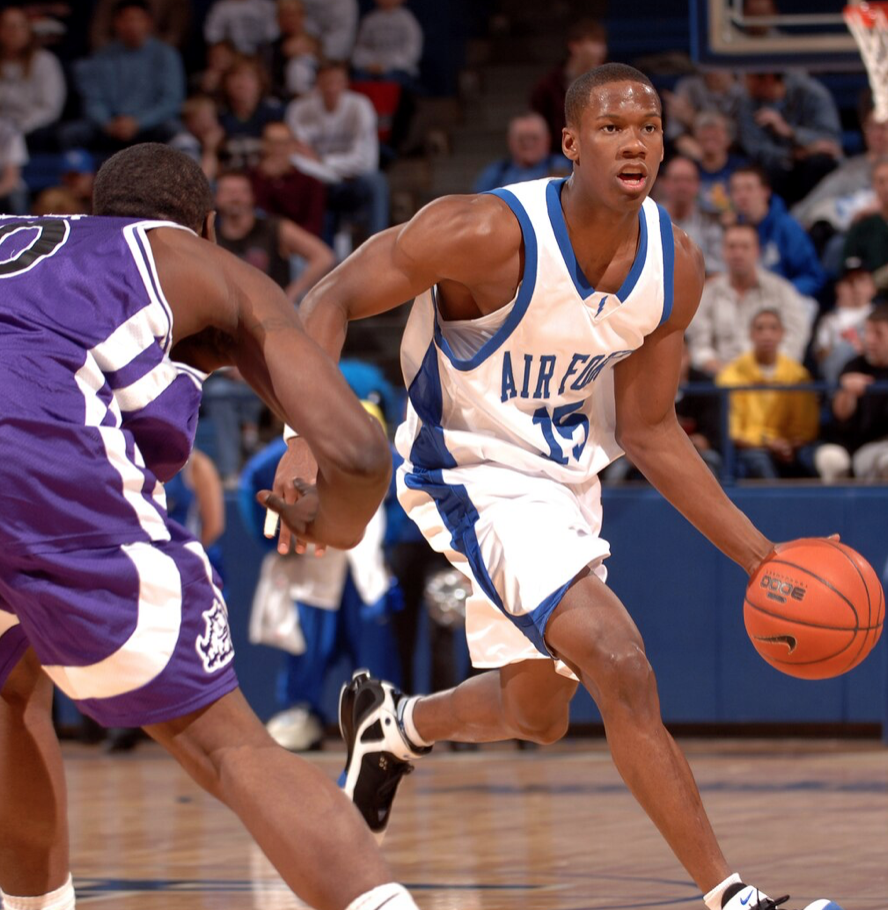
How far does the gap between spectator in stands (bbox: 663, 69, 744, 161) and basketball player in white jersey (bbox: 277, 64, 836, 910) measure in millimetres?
7056

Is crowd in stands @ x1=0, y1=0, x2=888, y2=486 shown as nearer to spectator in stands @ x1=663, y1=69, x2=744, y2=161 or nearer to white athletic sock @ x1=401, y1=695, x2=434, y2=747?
spectator in stands @ x1=663, y1=69, x2=744, y2=161

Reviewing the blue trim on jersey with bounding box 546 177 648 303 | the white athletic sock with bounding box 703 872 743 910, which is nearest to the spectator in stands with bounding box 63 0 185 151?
the blue trim on jersey with bounding box 546 177 648 303

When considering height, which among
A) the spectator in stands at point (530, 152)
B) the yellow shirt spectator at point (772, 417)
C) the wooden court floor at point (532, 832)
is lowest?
the wooden court floor at point (532, 832)

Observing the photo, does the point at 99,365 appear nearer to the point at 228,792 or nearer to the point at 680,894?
the point at 228,792

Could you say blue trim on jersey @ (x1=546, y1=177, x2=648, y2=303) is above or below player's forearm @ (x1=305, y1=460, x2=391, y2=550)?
above

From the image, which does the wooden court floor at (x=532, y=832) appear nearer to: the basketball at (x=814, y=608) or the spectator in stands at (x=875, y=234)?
the basketball at (x=814, y=608)

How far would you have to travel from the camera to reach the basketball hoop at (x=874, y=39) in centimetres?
828

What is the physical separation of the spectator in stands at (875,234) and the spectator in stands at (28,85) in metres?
6.49

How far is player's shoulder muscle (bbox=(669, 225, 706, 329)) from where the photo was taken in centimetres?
459

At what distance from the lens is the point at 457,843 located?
5.81 metres

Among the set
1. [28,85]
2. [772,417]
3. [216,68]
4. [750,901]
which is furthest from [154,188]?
[28,85]

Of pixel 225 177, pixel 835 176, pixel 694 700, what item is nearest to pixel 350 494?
pixel 694 700

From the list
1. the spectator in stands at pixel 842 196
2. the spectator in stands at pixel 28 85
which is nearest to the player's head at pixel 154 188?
the spectator in stands at pixel 842 196

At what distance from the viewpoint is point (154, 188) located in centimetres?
326
